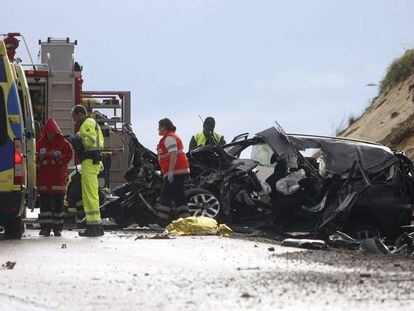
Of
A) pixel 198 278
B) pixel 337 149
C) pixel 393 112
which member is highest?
pixel 393 112

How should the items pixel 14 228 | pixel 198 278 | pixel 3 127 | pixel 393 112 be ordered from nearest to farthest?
1. pixel 198 278
2. pixel 3 127
3. pixel 14 228
4. pixel 393 112

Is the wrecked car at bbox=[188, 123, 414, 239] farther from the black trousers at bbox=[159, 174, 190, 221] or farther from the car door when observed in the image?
the car door

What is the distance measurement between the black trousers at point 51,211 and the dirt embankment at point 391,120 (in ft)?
49.2

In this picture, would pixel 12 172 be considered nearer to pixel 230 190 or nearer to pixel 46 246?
pixel 46 246

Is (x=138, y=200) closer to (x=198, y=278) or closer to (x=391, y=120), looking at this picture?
(x=198, y=278)

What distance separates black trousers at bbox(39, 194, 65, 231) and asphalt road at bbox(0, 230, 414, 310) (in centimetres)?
199

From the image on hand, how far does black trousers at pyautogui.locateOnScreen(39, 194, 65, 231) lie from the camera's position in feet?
44.1

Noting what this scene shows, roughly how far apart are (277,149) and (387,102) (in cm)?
1968

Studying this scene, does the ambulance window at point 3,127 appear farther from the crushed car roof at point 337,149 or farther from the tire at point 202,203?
the crushed car roof at point 337,149

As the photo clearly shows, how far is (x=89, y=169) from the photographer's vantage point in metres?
13.4

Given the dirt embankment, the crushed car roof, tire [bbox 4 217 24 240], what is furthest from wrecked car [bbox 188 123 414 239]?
the dirt embankment

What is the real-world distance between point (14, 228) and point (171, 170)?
2749 millimetres

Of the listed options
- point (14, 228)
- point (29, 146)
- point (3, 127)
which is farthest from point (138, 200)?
point (3, 127)

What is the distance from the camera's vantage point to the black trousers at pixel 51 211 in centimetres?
1343
